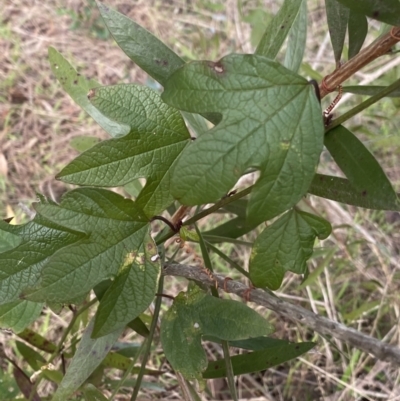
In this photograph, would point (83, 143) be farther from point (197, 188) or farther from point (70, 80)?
point (197, 188)

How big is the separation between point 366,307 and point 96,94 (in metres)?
1.04

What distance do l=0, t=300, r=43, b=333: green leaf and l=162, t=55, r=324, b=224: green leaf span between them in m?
0.38

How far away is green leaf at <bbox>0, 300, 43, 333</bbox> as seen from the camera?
76 centimetres

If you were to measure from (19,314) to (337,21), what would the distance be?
0.63m

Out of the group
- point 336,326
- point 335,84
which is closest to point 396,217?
point 336,326

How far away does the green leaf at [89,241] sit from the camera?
0.59m

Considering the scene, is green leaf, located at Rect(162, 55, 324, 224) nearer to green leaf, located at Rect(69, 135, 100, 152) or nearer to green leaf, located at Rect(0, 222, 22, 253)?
green leaf, located at Rect(0, 222, 22, 253)

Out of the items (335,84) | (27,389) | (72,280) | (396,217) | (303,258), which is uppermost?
(396,217)

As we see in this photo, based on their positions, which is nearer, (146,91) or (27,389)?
(146,91)

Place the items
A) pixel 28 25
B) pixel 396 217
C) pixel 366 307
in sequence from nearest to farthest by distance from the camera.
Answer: pixel 366 307 → pixel 396 217 → pixel 28 25

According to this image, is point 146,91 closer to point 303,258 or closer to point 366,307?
point 303,258

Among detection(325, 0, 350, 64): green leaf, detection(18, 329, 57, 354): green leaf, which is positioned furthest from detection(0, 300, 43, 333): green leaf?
detection(325, 0, 350, 64): green leaf

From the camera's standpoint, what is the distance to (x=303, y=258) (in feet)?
2.06

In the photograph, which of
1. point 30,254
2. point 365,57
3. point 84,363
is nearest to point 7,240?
point 30,254
